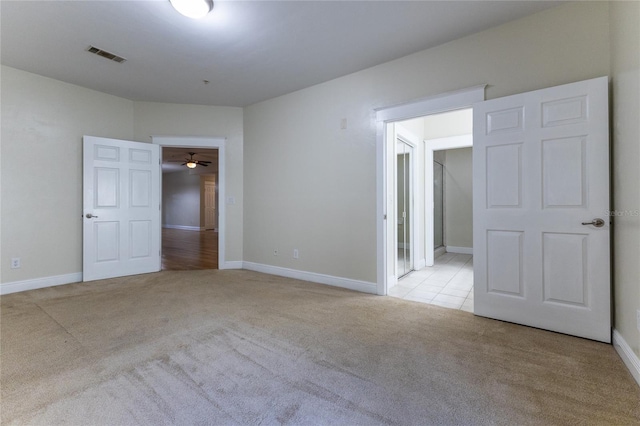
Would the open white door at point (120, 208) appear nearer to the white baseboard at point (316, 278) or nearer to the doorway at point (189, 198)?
the white baseboard at point (316, 278)

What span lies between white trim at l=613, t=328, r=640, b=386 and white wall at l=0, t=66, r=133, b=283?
18.6 feet

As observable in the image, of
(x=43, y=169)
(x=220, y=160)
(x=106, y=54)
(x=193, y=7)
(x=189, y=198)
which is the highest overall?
(x=106, y=54)

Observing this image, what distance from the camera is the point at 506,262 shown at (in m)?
2.51

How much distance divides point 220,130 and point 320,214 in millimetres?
2351

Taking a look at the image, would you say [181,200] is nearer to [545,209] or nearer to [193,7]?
[193,7]

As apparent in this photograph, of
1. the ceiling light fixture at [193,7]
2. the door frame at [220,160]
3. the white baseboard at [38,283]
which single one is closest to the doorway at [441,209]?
the ceiling light fixture at [193,7]

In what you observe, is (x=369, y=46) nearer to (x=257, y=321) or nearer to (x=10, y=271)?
(x=257, y=321)

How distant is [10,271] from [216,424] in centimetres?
383

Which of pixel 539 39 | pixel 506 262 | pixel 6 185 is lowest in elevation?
pixel 506 262

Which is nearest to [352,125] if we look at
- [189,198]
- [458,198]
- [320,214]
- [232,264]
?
[320,214]

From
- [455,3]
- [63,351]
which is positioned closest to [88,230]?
[63,351]

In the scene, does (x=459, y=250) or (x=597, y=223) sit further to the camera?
(x=459, y=250)

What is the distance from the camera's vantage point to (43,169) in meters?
3.64

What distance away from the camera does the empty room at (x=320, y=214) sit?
1.63 meters
